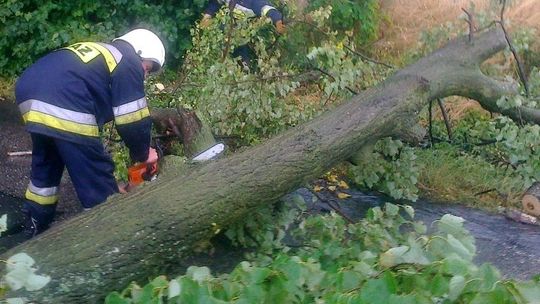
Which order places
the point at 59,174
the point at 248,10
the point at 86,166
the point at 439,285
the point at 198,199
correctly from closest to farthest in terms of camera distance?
1. the point at 439,285
2. the point at 198,199
3. the point at 86,166
4. the point at 59,174
5. the point at 248,10

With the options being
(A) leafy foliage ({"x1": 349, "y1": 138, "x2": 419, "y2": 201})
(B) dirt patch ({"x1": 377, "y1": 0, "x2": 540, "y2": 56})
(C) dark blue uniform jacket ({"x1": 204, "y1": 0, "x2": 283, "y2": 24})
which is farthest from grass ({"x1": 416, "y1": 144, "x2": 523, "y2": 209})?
(B) dirt patch ({"x1": 377, "y1": 0, "x2": 540, "y2": 56})

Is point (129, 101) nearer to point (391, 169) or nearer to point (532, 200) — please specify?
point (391, 169)

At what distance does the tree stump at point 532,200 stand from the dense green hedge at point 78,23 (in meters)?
3.36

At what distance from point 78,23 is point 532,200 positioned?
4.00m

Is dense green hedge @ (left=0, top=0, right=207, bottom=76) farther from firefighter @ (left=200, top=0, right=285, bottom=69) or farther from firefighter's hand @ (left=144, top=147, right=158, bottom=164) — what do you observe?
firefighter's hand @ (left=144, top=147, right=158, bottom=164)

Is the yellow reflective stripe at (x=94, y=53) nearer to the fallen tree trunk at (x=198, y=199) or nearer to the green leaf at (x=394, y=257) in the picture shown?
the fallen tree trunk at (x=198, y=199)

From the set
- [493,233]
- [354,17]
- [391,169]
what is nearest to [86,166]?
[391,169]

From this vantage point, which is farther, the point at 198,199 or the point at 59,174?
the point at 59,174

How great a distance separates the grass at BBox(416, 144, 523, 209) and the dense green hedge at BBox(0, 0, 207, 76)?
2.62m

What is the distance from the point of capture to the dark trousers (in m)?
3.83

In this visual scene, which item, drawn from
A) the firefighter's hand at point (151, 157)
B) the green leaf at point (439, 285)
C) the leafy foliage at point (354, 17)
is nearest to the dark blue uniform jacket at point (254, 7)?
the leafy foliage at point (354, 17)

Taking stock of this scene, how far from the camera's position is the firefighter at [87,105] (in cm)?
374

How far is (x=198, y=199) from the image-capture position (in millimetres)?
2979

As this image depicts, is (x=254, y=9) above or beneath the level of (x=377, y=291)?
beneath
